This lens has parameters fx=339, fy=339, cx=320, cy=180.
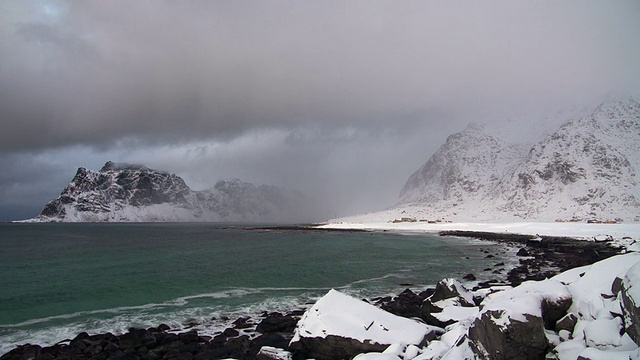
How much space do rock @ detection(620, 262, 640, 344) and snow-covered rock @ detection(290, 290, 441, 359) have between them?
623 centimetres

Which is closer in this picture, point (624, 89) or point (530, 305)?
point (530, 305)

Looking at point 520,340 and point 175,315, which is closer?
point 520,340

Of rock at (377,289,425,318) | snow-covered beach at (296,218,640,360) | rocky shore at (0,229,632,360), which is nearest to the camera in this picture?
snow-covered beach at (296,218,640,360)

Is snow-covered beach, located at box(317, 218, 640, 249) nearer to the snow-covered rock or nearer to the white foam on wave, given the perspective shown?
the white foam on wave

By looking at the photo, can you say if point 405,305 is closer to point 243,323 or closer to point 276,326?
point 276,326

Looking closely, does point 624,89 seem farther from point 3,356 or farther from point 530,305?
point 3,356

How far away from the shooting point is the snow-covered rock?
497 inches

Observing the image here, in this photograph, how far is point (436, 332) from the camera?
14.3m

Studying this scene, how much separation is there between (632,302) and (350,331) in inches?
337

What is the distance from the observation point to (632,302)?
794 centimetres

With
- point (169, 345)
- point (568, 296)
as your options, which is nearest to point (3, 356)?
point (169, 345)

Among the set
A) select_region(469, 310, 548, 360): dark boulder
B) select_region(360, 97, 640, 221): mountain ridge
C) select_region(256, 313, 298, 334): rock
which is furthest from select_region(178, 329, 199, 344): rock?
select_region(360, 97, 640, 221): mountain ridge

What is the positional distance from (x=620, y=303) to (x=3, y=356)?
81.6 ft

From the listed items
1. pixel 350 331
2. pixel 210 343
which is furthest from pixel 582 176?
pixel 210 343
